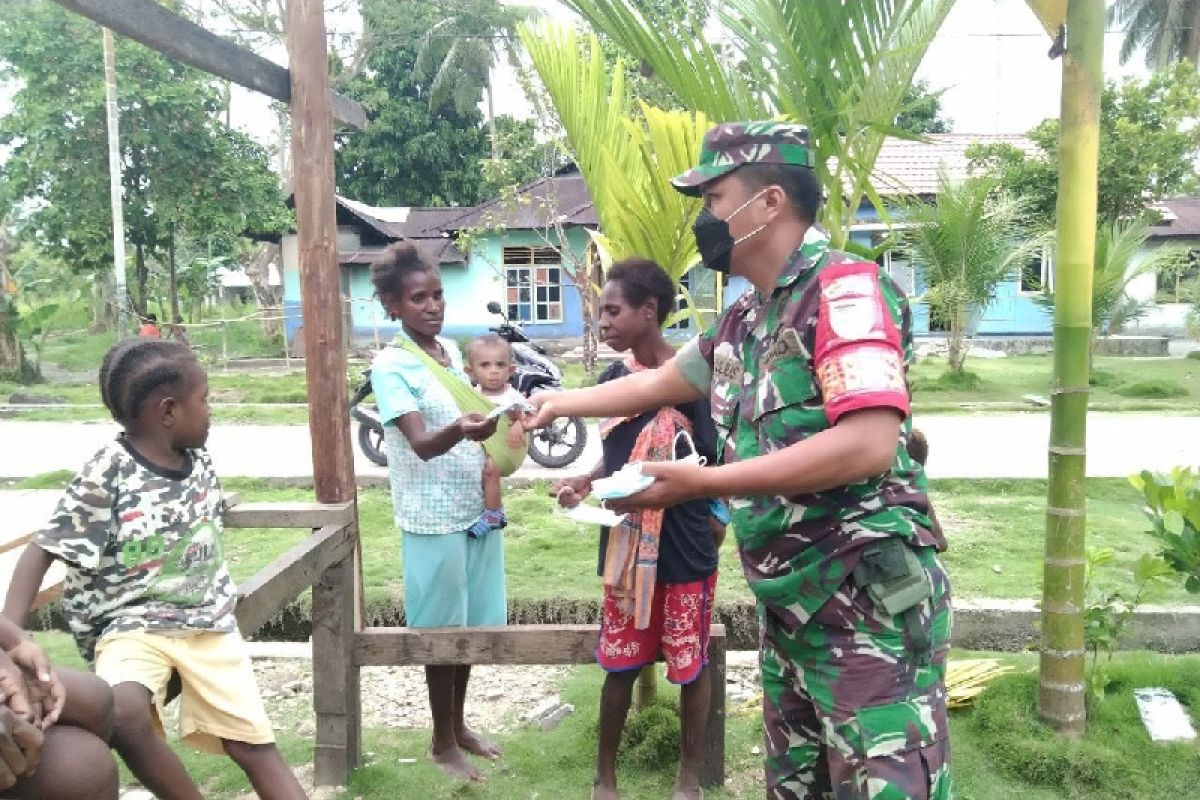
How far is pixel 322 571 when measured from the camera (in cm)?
299

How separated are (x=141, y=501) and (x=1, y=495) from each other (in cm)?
673

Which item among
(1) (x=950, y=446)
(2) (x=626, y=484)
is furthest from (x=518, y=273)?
(2) (x=626, y=484)

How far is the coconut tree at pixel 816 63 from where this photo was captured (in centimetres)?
283

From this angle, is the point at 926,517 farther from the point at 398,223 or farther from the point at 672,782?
the point at 398,223

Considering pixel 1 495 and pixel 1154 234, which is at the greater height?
pixel 1154 234

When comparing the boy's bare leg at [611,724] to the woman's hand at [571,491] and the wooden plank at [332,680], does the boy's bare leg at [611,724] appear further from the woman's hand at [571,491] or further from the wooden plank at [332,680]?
the wooden plank at [332,680]

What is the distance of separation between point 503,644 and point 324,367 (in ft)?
3.49

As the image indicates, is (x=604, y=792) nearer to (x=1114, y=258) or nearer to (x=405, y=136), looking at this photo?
(x=1114, y=258)

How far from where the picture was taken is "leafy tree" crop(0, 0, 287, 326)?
15.7m

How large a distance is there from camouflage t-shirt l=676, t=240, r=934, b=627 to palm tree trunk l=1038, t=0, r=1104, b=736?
1.43 metres

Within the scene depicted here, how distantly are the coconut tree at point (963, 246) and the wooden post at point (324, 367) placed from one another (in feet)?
28.6

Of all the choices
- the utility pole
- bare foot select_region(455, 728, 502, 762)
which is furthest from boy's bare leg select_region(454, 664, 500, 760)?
the utility pole

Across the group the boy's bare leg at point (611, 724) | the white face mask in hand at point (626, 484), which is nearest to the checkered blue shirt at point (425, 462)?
the boy's bare leg at point (611, 724)

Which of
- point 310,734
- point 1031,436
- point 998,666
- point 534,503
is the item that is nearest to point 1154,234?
point 1031,436
